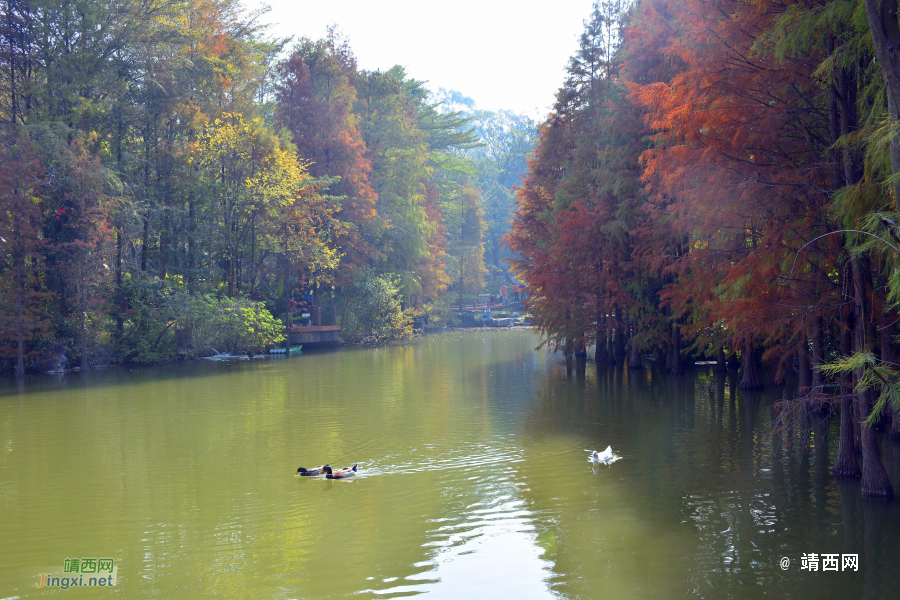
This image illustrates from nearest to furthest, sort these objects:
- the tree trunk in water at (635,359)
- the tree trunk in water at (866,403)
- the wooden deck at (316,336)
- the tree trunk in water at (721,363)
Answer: the tree trunk in water at (866,403) < the tree trunk in water at (721,363) < the tree trunk in water at (635,359) < the wooden deck at (316,336)

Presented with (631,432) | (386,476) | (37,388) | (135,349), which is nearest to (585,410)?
(631,432)

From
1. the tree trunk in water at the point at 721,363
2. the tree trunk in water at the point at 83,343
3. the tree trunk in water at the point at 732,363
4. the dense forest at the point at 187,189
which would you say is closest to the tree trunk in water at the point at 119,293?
the dense forest at the point at 187,189

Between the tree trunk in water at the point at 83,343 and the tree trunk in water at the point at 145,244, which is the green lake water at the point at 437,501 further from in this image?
the tree trunk in water at the point at 145,244

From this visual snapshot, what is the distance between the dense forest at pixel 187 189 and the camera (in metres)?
24.1

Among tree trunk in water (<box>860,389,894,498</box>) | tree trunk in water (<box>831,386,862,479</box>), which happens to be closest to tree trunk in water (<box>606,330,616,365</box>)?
tree trunk in water (<box>831,386,862,479</box>)

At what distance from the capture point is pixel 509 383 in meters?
20.6

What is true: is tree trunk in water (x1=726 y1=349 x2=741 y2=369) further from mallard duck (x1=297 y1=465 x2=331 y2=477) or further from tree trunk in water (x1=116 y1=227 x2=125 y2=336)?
tree trunk in water (x1=116 y1=227 x2=125 y2=336)

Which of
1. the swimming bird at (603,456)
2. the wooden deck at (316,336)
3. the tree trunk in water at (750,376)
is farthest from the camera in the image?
the wooden deck at (316,336)

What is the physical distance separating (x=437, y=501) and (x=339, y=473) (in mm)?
1739

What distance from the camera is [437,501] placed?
9039mm

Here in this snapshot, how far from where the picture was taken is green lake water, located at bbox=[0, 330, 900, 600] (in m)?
6.58

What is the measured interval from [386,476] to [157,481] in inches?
130

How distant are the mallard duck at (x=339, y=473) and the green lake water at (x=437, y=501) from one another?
0.56 ft

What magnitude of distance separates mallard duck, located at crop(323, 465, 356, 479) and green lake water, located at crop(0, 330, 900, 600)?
17 cm
